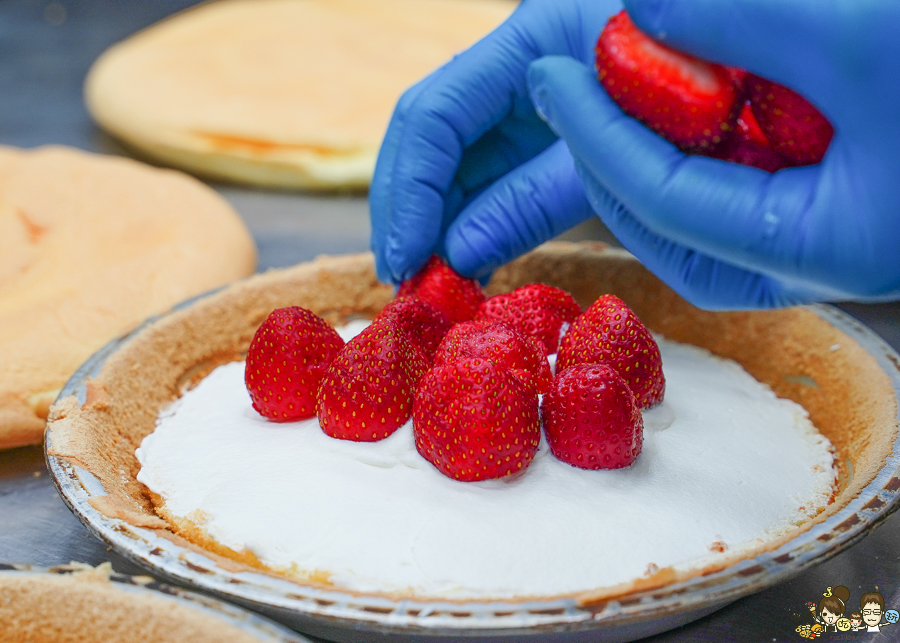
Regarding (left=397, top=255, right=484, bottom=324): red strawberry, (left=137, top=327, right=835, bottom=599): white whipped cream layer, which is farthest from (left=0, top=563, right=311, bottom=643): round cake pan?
(left=397, top=255, right=484, bottom=324): red strawberry

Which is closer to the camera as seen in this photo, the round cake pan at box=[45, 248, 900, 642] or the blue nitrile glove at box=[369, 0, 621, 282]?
the round cake pan at box=[45, 248, 900, 642]

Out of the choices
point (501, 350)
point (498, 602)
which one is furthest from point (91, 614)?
point (501, 350)

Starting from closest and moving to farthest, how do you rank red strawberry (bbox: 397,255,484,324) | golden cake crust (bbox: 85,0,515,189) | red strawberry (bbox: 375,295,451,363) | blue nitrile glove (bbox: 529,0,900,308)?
blue nitrile glove (bbox: 529,0,900,308) → red strawberry (bbox: 375,295,451,363) → red strawberry (bbox: 397,255,484,324) → golden cake crust (bbox: 85,0,515,189)

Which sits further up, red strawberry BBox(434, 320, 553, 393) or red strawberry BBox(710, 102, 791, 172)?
red strawberry BBox(710, 102, 791, 172)

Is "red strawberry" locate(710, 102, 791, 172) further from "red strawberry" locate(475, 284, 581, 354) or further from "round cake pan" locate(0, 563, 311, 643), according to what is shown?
"round cake pan" locate(0, 563, 311, 643)

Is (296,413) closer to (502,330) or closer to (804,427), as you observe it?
(502,330)

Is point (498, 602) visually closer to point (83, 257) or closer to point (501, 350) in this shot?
point (501, 350)

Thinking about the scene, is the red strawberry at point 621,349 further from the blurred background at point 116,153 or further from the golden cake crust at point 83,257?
the golden cake crust at point 83,257

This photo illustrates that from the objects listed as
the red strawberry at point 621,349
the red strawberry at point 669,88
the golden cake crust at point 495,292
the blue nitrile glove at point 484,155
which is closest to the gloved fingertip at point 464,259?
the blue nitrile glove at point 484,155
